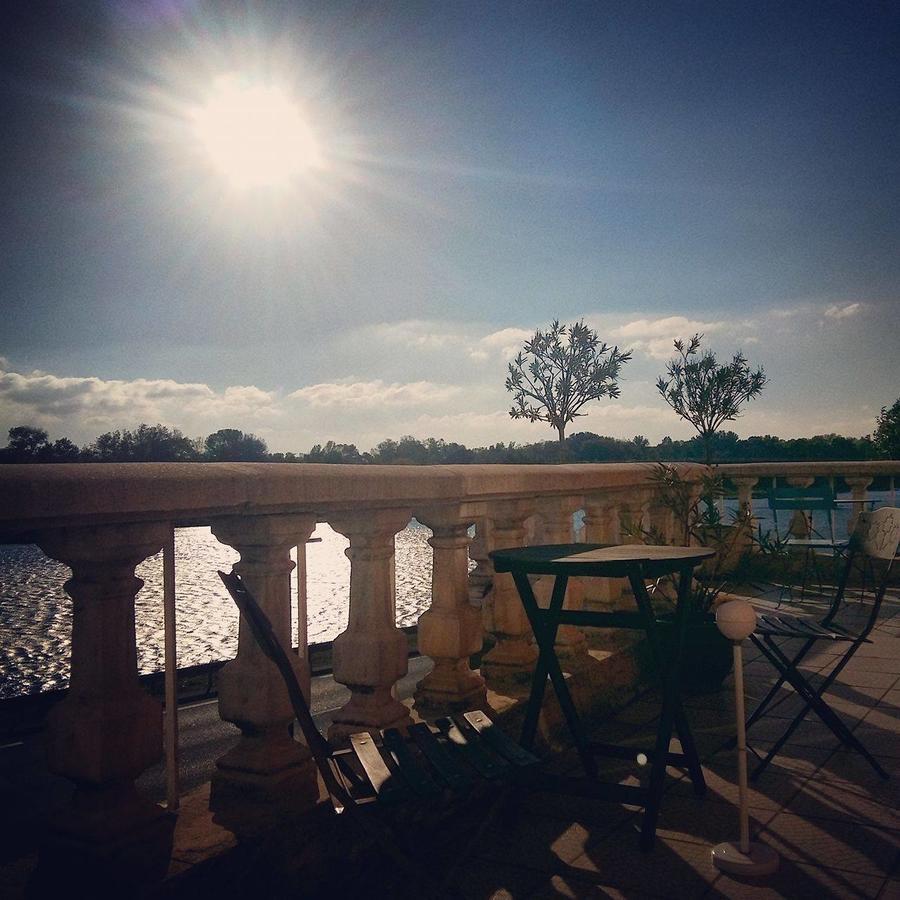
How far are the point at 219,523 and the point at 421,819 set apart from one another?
106cm

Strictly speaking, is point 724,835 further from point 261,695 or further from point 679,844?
point 261,695

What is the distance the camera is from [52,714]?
213 cm

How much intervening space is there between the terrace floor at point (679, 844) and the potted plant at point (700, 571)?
26.5 inches

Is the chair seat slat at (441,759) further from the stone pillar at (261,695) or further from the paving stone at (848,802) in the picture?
the paving stone at (848,802)

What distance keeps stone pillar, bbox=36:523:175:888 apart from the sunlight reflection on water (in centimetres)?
1460

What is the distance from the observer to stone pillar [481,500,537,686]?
4.27 meters

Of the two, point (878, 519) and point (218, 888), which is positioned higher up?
point (878, 519)

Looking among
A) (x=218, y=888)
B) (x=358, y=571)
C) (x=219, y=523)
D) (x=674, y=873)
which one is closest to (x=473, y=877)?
(x=674, y=873)

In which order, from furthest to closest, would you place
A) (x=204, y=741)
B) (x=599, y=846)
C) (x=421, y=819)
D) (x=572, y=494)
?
(x=204, y=741), (x=572, y=494), (x=599, y=846), (x=421, y=819)

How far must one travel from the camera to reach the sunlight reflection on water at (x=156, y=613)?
33.0 metres

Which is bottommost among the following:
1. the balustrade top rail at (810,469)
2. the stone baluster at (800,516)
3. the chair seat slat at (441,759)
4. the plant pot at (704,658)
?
the plant pot at (704,658)

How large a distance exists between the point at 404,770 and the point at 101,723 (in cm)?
84

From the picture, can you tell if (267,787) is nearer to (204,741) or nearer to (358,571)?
(358,571)

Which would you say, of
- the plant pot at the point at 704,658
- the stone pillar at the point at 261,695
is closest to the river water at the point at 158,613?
the plant pot at the point at 704,658
